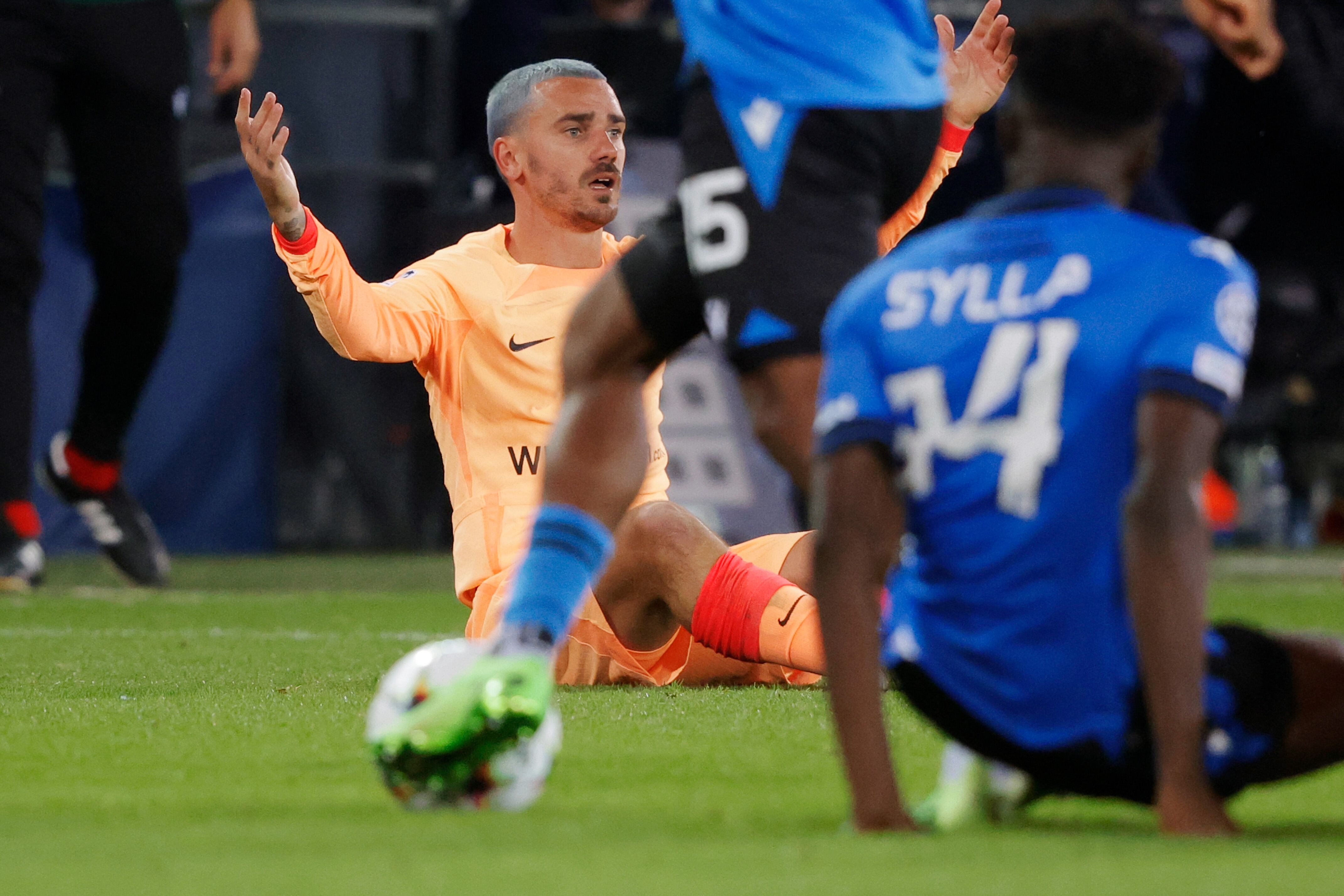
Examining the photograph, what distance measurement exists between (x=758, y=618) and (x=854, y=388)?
5.71 ft

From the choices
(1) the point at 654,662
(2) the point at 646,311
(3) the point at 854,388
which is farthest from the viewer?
(1) the point at 654,662

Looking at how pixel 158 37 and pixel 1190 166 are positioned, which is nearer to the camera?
pixel 158 37

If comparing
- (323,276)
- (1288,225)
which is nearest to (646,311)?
(323,276)

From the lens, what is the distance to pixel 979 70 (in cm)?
380

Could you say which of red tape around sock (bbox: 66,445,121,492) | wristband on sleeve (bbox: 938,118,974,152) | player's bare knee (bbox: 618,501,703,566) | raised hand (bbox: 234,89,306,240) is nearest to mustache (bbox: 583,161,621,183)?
raised hand (bbox: 234,89,306,240)

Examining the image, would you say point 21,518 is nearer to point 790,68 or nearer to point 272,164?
point 272,164

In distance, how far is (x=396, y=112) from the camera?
994cm

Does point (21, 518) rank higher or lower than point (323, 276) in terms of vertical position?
lower

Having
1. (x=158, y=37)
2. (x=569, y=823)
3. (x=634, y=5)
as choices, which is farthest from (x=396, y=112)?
(x=569, y=823)

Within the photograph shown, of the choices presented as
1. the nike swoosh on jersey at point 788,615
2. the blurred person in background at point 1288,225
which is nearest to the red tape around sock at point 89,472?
the nike swoosh on jersey at point 788,615

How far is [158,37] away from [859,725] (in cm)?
475

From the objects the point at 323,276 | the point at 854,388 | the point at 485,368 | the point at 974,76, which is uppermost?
the point at 854,388

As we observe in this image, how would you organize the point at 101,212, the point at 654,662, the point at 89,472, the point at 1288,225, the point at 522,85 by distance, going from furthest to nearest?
the point at 1288,225 < the point at 89,472 < the point at 101,212 < the point at 522,85 < the point at 654,662

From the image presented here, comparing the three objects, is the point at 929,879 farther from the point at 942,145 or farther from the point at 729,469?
the point at 729,469
